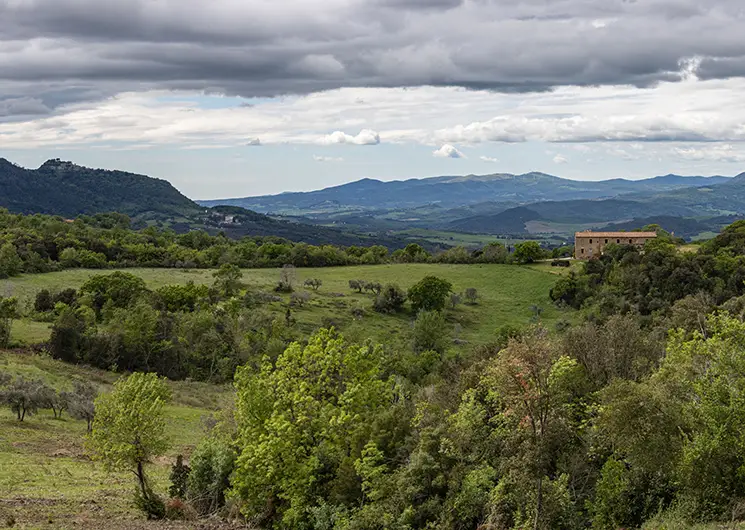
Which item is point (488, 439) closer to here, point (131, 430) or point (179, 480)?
point (131, 430)

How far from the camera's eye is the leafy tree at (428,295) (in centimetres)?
10000

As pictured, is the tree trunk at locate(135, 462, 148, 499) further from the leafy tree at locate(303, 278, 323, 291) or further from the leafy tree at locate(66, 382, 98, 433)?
the leafy tree at locate(303, 278, 323, 291)

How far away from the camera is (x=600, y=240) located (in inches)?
5182

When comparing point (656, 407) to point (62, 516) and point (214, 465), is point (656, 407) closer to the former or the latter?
point (214, 465)

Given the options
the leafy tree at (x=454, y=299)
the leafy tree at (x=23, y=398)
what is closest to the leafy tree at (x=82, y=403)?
the leafy tree at (x=23, y=398)

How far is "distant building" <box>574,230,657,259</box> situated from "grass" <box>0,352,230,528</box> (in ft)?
303

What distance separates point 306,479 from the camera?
28.1 m

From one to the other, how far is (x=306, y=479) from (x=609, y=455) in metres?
11.3

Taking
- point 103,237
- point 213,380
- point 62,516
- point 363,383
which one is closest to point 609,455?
point 363,383

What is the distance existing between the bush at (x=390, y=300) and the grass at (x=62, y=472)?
152ft

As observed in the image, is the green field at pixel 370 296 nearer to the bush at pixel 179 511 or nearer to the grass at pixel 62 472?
the grass at pixel 62 472

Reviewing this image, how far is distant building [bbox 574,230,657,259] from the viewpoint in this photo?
12775cm

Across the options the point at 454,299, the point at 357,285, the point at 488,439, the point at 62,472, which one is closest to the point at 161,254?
the point at 357,285

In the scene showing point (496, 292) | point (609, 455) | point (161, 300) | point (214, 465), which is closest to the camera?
point (609, 455)
